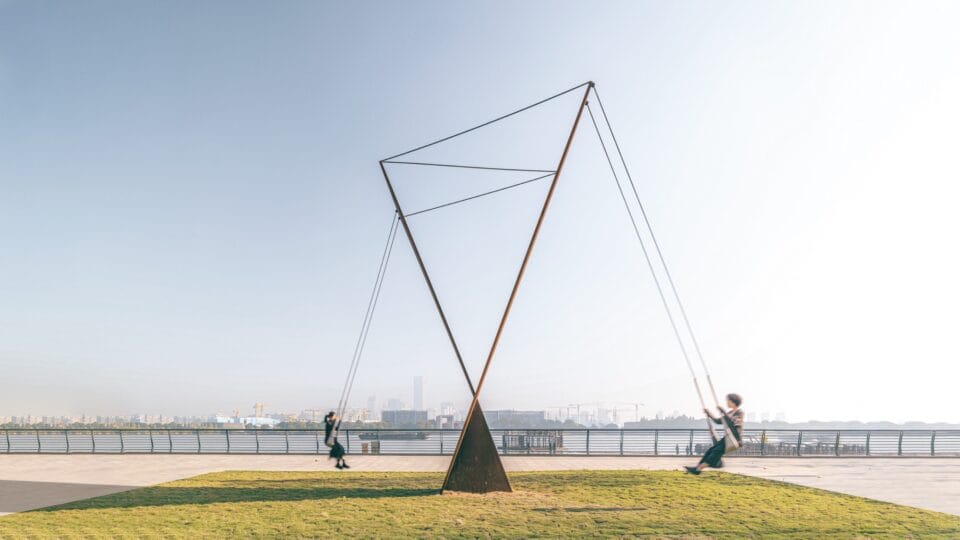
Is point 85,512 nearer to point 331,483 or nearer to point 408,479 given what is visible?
point 331,483

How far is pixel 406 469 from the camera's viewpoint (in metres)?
17.7

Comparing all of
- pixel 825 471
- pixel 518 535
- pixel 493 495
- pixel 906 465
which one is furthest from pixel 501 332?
pixel 906 465

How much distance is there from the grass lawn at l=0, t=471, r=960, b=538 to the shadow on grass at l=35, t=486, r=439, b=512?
0.06 feet

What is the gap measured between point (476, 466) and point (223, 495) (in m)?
4.62

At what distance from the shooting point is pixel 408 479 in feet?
49.8

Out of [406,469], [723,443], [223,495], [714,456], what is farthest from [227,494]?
[723,443]

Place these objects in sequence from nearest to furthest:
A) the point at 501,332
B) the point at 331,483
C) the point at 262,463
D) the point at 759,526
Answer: the point at 759,526 → the point at 501,332 → the point at 331,483 → the point at 262,463

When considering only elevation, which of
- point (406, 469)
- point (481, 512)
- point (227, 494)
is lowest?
point (406, 469)

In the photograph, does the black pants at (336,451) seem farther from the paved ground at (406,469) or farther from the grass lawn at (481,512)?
the paved ground at (406,469)

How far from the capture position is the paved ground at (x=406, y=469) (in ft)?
41.9

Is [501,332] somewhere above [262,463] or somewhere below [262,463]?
above

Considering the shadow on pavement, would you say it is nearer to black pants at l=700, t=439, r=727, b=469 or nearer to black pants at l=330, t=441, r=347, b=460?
black pants at l=330, t=441, r=347, b=460

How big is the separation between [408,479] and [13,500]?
735 cm

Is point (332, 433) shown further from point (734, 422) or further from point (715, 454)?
point (734, 422)
